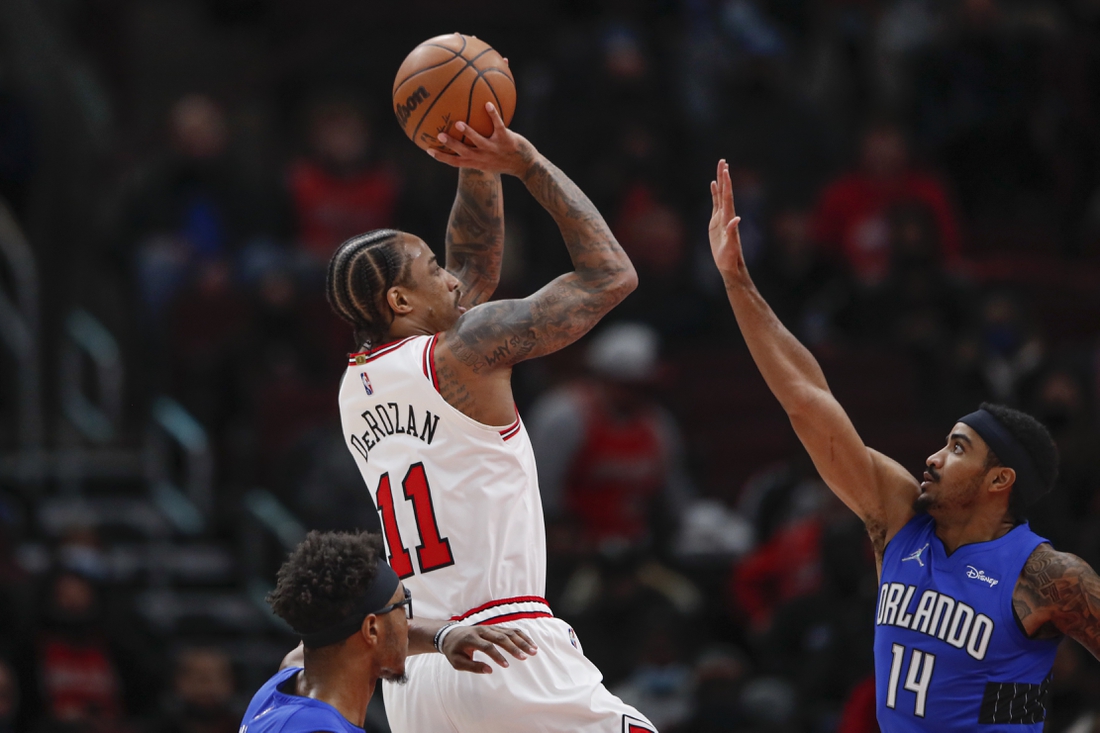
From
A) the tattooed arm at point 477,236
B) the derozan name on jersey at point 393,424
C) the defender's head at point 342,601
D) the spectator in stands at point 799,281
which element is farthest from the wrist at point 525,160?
the spectator in stands at point 799,281

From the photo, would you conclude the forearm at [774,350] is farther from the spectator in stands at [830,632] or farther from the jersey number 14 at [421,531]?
the spectator in stands at [830,632]

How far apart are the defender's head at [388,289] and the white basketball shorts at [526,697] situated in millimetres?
1171

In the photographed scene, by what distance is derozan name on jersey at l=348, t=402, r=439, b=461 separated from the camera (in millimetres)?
5297

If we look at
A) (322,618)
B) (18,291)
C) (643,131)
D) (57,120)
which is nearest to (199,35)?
(57,120)

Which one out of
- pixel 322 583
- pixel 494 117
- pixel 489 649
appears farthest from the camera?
pixel 494 117

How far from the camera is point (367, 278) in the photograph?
18.0 feet

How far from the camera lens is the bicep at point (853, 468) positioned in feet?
18.3

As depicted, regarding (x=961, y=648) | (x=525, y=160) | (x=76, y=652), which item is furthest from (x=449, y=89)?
(x=76, y=652)

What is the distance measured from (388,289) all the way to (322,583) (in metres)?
1.30

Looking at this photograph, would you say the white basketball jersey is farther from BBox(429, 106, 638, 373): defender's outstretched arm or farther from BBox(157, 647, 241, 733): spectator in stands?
BBox(157, 647, 241, 733): spectator in stands

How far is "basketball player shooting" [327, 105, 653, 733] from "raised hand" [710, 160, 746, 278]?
421mm

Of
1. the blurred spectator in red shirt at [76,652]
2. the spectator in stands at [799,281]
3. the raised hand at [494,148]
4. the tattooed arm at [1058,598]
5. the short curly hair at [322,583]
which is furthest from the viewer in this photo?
the spectator in stands at [799,281]

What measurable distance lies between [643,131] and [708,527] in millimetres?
3903

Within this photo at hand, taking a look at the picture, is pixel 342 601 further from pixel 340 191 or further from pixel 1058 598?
pixel 340 191
